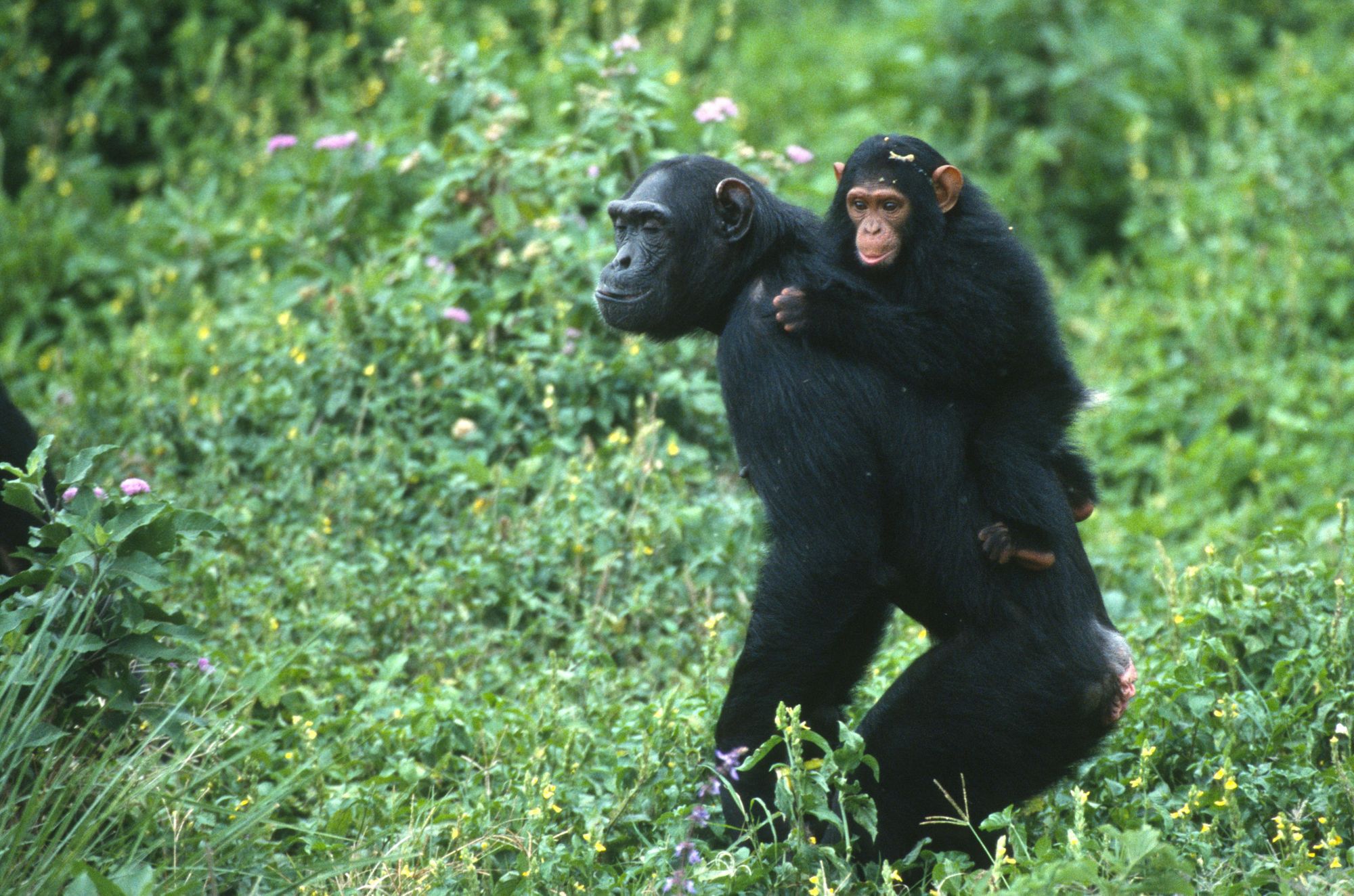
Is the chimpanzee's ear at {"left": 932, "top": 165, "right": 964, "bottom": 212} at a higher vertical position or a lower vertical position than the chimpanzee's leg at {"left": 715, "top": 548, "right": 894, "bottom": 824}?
higher

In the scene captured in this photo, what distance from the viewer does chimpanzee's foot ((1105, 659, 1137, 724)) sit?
13.4ft

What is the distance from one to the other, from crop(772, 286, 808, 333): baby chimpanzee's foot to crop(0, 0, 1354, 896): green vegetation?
1.21 metres

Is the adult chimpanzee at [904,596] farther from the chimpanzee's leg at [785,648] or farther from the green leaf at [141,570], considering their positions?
the green leaf at [141,570]

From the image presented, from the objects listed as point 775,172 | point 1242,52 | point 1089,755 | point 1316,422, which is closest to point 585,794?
point 1089,755

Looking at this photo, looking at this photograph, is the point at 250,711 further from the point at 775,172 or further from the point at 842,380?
the point at 775,172

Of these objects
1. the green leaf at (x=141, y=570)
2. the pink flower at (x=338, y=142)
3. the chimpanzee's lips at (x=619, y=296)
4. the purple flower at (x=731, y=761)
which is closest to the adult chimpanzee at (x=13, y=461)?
the green leaf at (x=141, y=570)

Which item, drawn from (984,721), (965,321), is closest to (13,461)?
(965,321)

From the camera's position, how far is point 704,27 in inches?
408

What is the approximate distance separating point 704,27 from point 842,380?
22.6 feet

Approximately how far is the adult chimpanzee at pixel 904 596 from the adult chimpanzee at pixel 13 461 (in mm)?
2253

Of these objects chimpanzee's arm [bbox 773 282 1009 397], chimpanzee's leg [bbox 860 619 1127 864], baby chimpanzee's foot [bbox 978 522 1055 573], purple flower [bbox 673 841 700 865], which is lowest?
purple flower [bbox 673 841 700 865]

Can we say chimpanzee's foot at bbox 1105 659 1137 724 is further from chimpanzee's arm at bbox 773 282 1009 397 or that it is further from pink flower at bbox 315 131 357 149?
pink flower at bbox 315 131 357 149

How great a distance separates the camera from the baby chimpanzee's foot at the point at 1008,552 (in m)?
4.00

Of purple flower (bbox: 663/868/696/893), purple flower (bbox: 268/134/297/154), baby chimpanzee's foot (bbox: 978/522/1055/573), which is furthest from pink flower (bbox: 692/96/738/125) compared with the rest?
purple flower (bbox: 663/868/696/893)
